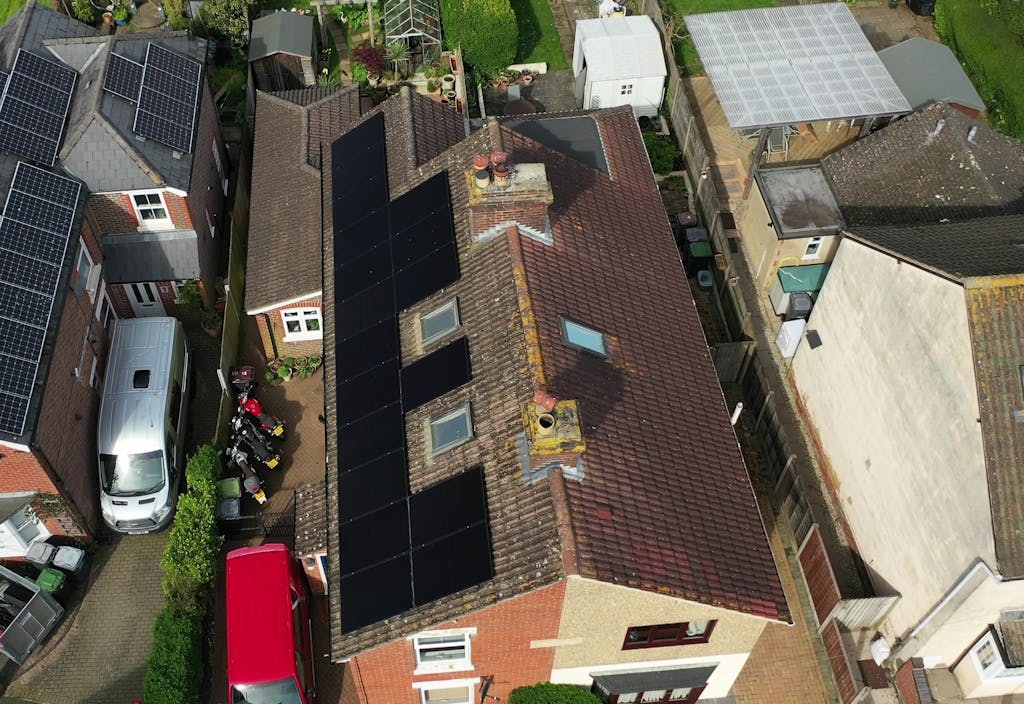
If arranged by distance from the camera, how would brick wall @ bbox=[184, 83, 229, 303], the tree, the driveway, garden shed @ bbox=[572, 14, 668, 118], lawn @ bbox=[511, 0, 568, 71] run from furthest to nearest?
lawn @ bbox=[511, 0, 568, 71]
the tree
garden shed @ bbox=[572, 14, 668, 118]
brick wall @ bbox=[184, 83, 229, 303]
the driveway

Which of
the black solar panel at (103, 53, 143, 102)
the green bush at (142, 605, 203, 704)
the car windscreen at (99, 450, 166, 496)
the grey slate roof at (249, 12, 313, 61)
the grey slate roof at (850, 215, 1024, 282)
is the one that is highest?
the black solar panel at (103, 53, 143, 102)

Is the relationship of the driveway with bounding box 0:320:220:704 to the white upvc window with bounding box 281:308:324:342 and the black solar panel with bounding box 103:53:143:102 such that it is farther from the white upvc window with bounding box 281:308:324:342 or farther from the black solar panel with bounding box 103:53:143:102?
the black solar panel with bounding box 103:53:143:102

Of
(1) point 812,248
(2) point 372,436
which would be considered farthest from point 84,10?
(1) point 812,248

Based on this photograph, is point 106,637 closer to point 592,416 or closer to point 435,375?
point 435,375

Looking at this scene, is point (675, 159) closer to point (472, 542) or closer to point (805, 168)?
point (805, 168)

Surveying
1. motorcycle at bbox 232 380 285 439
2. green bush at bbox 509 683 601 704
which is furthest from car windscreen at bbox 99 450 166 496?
green bush at bbox 509 683 601 704

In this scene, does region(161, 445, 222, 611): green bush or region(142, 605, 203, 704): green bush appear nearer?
region(142, 605, 203, 704): green bush

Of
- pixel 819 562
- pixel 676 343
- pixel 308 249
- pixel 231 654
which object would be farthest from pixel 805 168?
pixel 231 654
